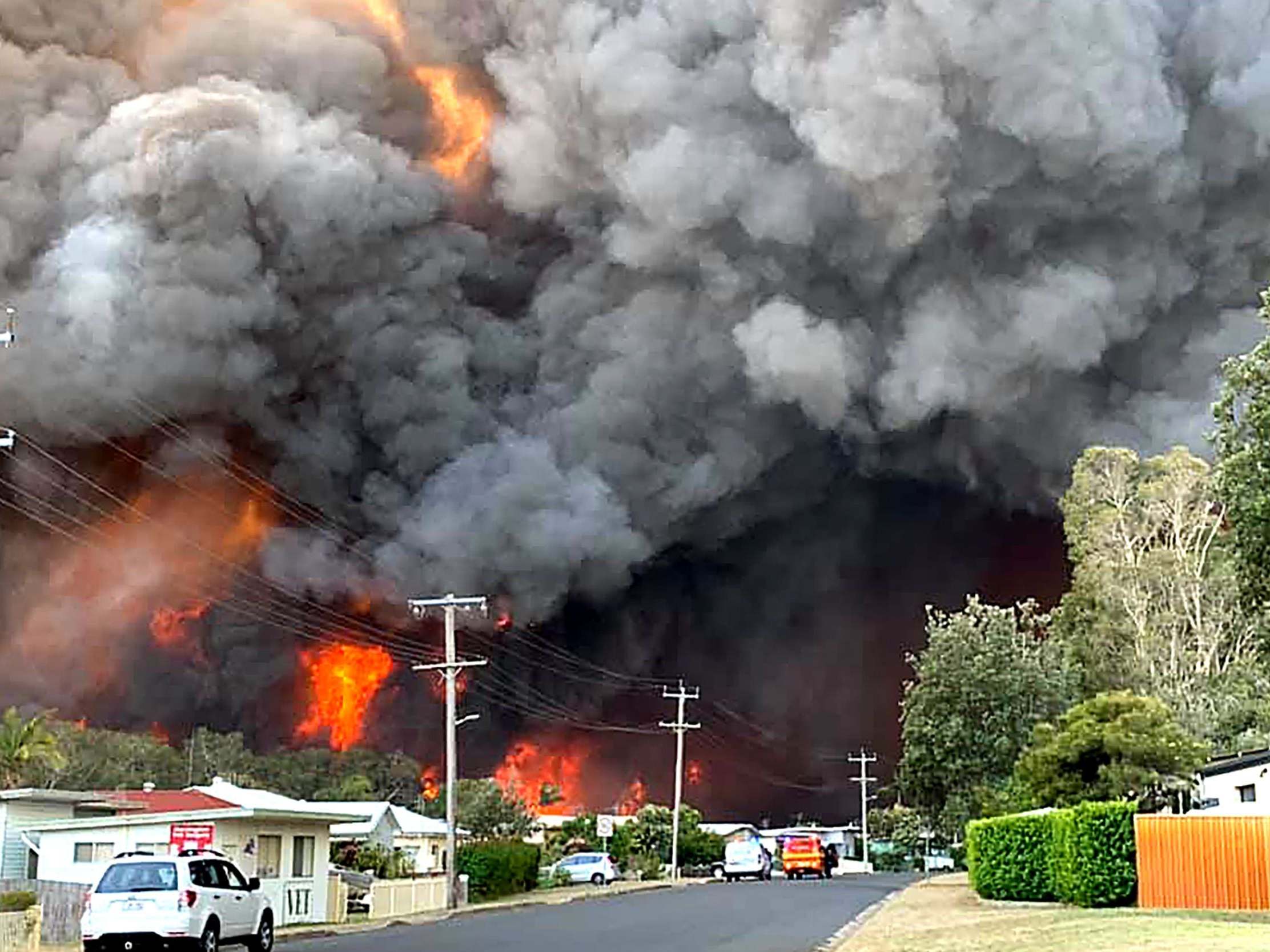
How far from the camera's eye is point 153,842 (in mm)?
37938

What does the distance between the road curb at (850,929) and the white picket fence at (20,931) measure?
503 inches

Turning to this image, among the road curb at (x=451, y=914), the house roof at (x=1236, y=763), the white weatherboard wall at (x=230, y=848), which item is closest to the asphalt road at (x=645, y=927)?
the road curb at (x=451, y=914)

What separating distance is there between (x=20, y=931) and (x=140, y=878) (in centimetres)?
427

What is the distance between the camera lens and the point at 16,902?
3064 cm

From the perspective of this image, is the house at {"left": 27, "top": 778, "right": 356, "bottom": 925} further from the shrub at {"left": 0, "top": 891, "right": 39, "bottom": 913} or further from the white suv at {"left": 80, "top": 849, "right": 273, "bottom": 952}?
the white suv at {"left": 80, "top": 849, "right": 273, "bottom": 952}

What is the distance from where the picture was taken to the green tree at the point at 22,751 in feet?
174

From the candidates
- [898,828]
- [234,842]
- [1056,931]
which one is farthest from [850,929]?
[898,828]

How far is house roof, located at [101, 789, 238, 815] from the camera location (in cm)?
4362

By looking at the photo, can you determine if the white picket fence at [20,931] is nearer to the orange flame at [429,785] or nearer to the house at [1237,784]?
the house at [1237,784]

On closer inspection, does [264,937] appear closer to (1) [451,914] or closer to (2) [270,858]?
(2) [270,858]

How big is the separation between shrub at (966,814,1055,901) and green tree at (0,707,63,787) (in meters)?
32.2

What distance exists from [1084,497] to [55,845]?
3872 cm

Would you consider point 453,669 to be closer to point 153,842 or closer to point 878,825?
point 153,842

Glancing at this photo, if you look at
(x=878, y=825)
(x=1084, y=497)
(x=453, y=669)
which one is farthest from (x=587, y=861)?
(x=878, y=825)
